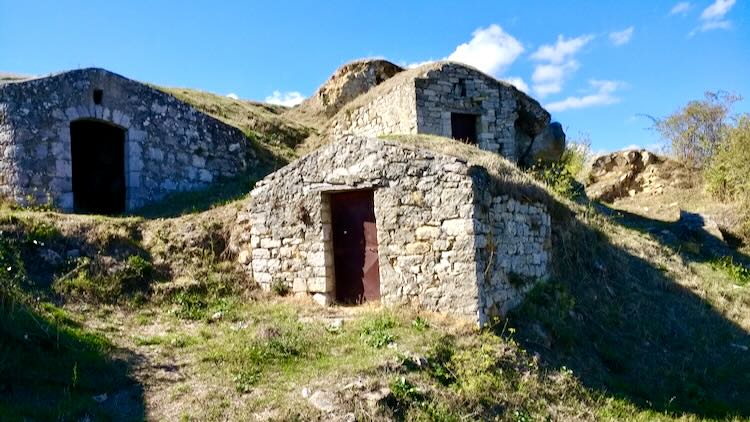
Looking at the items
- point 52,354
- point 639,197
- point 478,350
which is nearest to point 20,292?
point 52,354

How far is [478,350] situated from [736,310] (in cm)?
652

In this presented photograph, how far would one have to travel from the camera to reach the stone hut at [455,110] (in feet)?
52.7

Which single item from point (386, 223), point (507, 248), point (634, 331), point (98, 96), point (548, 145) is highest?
point (98, 96)

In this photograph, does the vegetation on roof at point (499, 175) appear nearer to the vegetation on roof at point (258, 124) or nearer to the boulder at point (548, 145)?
the vegetation on roof at point (258, 124)

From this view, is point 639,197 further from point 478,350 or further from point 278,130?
point 478,350

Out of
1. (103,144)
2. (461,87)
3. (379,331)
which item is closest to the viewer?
(379,331)

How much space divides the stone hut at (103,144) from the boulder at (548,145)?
8578 mm

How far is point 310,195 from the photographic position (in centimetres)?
931

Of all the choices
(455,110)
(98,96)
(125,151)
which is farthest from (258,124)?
(455,110)

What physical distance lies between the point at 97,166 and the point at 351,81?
9.05 m

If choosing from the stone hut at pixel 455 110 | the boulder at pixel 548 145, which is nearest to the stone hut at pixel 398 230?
the stone hut at pixel 455 110

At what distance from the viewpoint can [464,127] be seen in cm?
1691

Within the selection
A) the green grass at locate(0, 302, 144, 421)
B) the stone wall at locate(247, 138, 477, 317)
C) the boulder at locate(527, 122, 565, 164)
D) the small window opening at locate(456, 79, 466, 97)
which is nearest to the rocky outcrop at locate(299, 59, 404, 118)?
the small window opening at locate(456, 79, 466, 97)

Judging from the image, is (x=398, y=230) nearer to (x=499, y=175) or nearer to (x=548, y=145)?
(x=499, y=175)
